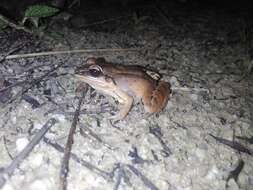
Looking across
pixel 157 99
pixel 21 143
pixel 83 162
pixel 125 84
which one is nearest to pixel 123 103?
pixel 125 84

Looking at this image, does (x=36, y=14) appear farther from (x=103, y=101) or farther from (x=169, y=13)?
(x=169, y=13)

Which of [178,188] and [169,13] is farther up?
[169,13]

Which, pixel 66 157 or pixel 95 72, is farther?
pixel 95 72

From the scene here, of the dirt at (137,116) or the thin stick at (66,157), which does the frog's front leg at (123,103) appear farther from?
the thin stick at (66,157)

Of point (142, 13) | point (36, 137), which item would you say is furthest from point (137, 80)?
point (142, 13)

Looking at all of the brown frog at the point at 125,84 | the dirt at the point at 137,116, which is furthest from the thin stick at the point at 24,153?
the brown frog at the point at 125,84

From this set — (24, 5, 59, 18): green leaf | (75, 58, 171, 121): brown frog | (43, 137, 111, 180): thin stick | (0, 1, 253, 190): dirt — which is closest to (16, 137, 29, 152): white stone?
(0, 1, 253, 190): dirt

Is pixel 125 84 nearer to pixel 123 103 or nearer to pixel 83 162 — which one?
pixel 123 103
